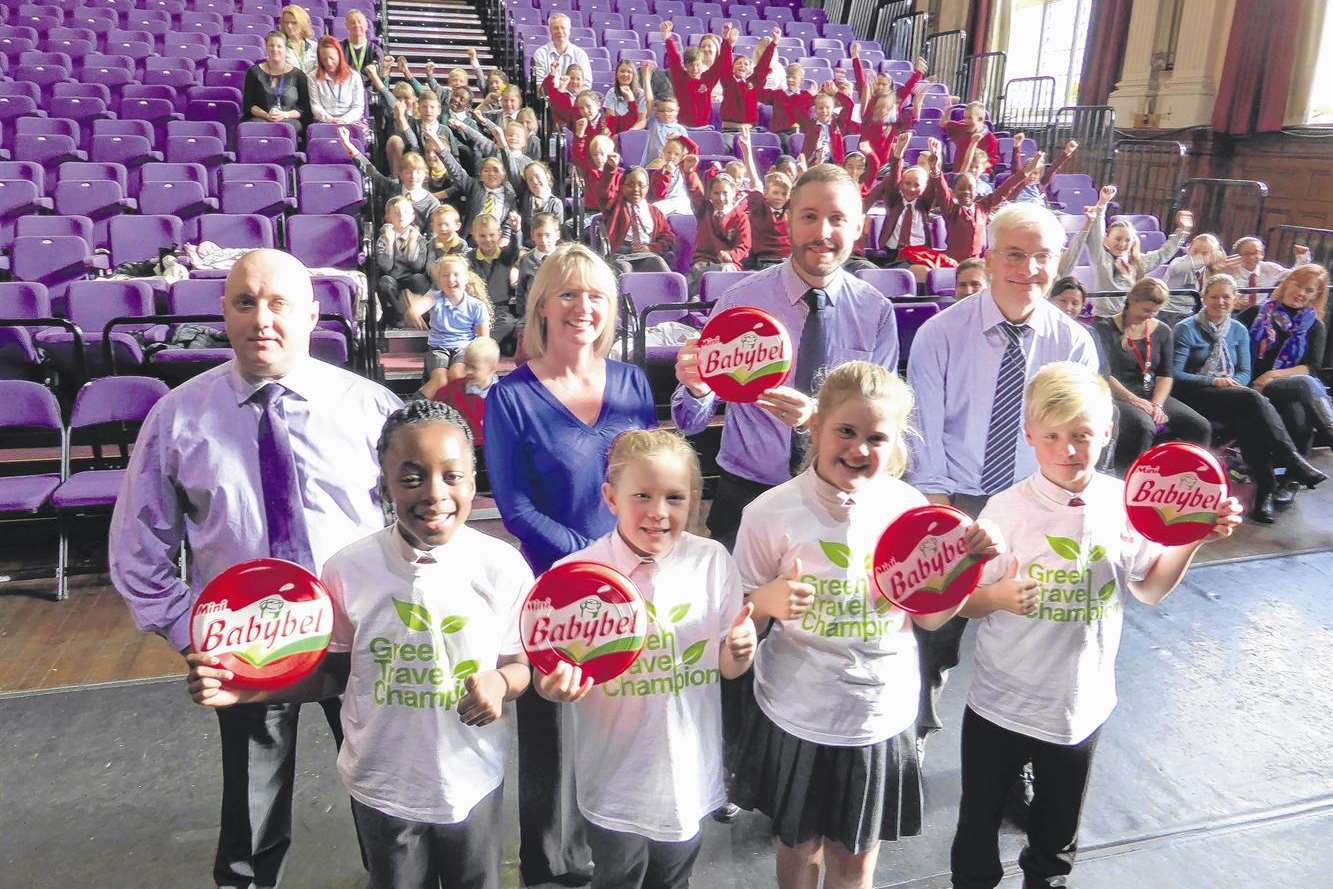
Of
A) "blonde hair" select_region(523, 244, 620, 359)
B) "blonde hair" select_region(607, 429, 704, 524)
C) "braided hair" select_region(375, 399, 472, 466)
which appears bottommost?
"blonde hair" select_region(607, 429, 704, 524)

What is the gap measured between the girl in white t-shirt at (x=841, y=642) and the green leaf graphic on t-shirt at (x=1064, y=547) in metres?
0.29

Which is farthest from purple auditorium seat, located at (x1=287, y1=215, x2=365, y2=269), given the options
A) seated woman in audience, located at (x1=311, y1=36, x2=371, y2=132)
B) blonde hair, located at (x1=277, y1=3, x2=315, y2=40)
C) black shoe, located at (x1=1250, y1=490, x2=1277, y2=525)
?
black shoe, located at (x1=1250, y1=490, x2=1277, y2=525)

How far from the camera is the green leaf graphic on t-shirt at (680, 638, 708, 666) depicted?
1.61 meters

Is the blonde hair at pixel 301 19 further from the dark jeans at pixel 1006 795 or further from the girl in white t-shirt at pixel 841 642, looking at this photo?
the dark jeans at pixel 1006 795

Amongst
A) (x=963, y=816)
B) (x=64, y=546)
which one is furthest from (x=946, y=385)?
(x=64, y=546)

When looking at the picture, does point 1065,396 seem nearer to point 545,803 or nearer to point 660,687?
point 660,687

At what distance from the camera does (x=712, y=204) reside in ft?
19.7

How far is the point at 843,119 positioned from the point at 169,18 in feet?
24.3

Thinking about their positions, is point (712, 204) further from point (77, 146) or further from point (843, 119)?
point (77, 146)

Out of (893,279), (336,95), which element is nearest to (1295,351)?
(893,279)

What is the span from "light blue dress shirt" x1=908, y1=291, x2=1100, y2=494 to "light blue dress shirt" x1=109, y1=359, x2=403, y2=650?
1336 millimetres

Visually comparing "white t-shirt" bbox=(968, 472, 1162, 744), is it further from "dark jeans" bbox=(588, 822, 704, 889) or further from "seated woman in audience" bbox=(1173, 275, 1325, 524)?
"seated woman in audience" bbox=(1173, 275, 1325, 524)

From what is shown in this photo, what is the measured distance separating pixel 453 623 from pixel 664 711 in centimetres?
40

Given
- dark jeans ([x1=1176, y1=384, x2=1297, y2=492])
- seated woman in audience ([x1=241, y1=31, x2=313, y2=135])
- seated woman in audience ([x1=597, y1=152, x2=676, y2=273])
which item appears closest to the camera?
dark jeans ([x1=1176, y1=384, x2=1297, y2=492])
